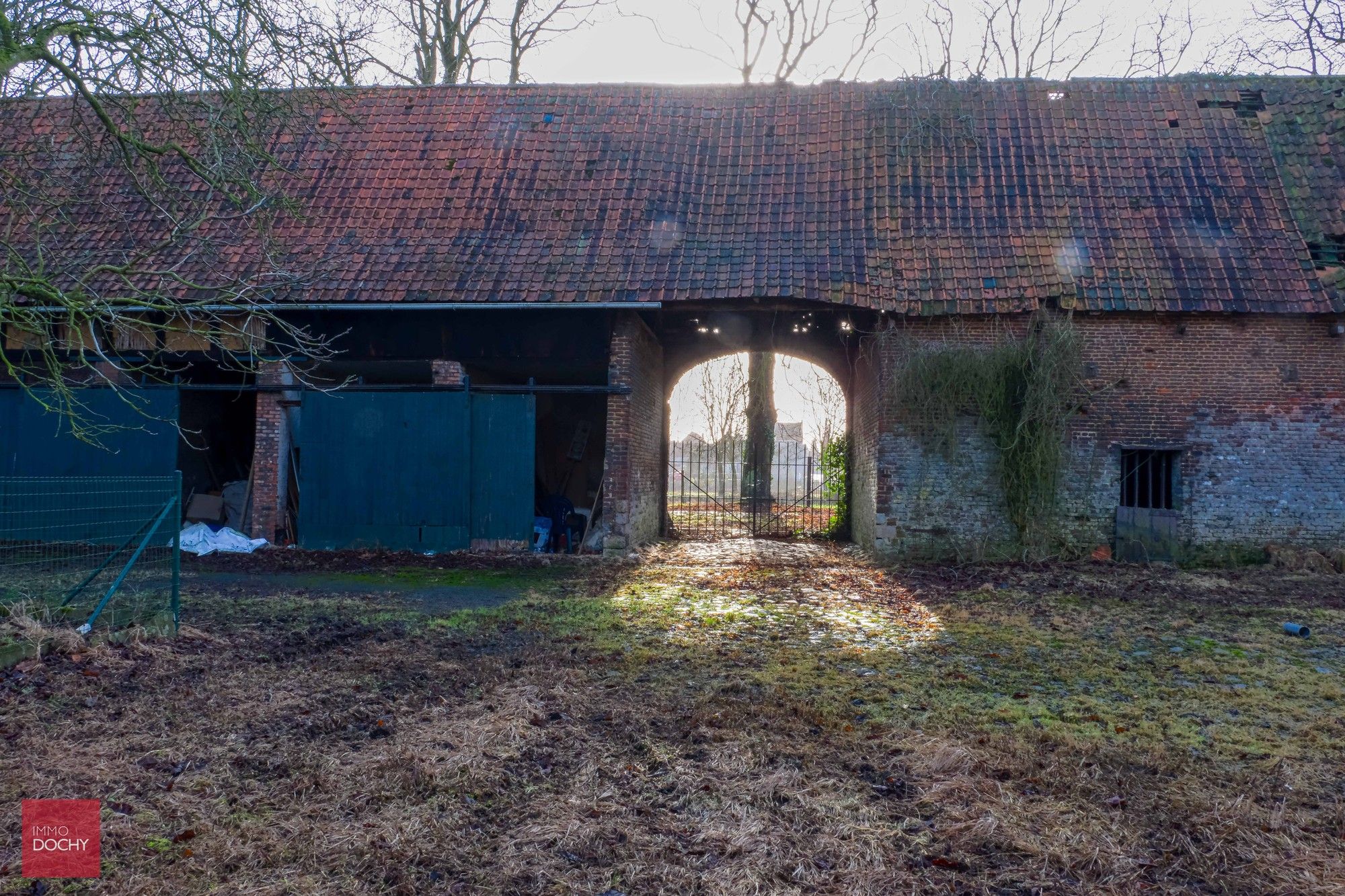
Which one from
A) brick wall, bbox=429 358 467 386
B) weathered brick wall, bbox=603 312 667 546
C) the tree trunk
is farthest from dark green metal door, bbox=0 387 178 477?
the tree trunk

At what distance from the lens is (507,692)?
17.5 ft

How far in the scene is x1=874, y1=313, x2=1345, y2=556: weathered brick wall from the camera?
11672 mm

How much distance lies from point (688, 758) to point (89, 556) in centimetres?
717

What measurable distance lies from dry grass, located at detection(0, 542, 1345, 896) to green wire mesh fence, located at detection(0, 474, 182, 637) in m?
0.53

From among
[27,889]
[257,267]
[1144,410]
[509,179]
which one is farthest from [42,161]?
[1144,410]

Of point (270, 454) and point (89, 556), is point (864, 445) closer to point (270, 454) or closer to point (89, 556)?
point (270, 454)

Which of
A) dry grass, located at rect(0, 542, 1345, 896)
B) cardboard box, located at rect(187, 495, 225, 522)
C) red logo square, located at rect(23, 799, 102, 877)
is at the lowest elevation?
dry grass, located at rect(0, 542, 1345, 896)

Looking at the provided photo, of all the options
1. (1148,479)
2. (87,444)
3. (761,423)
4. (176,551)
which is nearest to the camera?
(176,551)

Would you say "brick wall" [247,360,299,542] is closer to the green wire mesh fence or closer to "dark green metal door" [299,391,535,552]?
"dark green metal door" [299,391,535,552]

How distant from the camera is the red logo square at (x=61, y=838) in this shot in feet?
10.1

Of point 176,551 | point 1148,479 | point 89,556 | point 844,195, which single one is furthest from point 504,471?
point 1148,479

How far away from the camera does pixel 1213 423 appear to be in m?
11.8

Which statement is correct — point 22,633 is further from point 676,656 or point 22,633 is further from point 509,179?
point 509,179

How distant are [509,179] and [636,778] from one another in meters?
11.3
